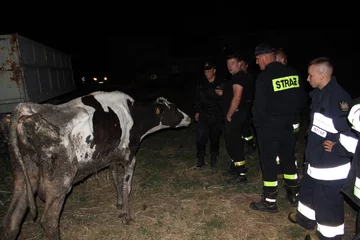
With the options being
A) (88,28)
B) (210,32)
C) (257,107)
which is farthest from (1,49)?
(88,28)

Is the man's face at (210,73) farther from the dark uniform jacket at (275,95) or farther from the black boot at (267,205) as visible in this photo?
the black boot at (267,205)

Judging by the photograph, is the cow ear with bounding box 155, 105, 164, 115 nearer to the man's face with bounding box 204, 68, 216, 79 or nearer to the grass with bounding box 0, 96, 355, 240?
the man's face with bounding box 204, 68, 216, 79

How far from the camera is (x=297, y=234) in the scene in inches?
155

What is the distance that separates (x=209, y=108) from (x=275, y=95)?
2131 mm

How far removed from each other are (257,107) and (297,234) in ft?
6.26

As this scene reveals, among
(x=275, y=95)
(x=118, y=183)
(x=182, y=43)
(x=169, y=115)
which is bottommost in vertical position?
(x=118, y=183)

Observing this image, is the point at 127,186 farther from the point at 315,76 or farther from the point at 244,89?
the point at 315,76

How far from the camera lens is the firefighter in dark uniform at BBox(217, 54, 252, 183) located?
4971mm

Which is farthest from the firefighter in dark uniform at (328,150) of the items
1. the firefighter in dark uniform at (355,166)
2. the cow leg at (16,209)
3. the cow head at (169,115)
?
the cow leg at (16,209)

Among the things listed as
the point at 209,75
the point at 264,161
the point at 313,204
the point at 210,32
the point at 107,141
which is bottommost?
the point at 313,204

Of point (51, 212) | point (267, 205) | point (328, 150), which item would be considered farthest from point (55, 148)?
point (267, 205)

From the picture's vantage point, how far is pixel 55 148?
3.44m

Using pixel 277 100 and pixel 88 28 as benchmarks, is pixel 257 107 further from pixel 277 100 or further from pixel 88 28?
pixel 88 28

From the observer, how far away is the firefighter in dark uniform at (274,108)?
4078mm
